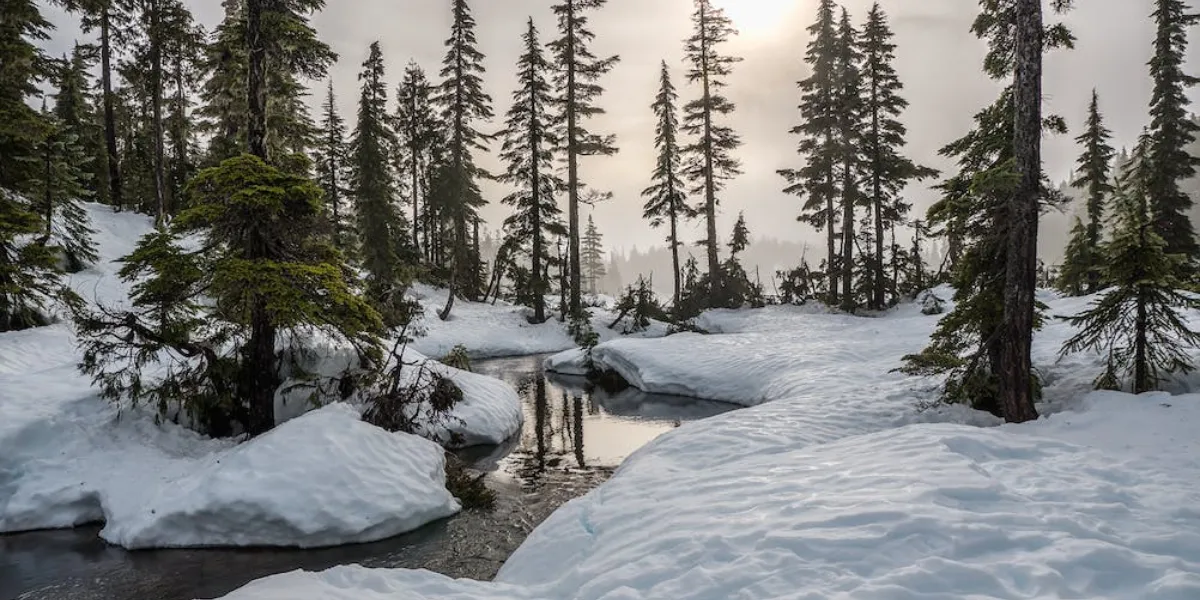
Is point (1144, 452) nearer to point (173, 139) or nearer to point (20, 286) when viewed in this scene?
point (20, 286)

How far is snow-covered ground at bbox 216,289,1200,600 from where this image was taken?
14.4 ft

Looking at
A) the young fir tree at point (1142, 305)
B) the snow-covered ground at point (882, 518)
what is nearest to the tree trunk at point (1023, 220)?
the snow-covered ground at point (882, 518)

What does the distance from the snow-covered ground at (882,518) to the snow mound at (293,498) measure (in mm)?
2134

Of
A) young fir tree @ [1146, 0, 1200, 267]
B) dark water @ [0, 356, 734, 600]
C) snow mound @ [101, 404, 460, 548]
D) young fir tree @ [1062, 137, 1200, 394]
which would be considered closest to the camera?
dark water @ [0, 356, 734, 600]

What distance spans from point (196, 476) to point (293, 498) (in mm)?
1776

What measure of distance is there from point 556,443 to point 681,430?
3.56 metres

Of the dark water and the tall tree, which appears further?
the tall tree

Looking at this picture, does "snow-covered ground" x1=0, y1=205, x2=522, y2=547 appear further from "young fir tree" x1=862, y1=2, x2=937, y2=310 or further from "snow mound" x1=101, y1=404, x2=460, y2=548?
"young fir tree" x1=862, y1=2, x2=937, y2=310

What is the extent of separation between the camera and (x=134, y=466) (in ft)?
29.9

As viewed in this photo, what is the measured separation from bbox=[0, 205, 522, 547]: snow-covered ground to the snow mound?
0.02 m

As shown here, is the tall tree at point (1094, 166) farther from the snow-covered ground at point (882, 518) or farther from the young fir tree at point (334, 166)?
the young fir tree at point (334, 166)

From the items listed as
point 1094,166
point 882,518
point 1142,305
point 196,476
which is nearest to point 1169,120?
point 1094,166

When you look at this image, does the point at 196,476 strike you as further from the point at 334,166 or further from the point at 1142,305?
the point at 334,166

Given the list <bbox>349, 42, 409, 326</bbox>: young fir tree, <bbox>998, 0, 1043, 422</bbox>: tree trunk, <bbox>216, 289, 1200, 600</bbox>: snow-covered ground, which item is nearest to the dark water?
<bbox>216, 289, 1200, 600</bbox>: snow-covered ground
